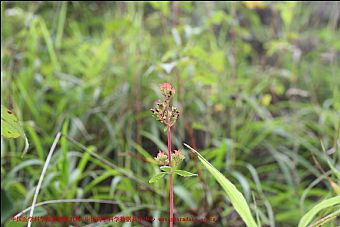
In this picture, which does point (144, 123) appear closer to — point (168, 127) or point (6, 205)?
point (6, 205)

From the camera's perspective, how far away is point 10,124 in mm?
507

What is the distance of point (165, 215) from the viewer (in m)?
0.89

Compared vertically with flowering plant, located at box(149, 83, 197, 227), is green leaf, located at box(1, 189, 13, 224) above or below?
above

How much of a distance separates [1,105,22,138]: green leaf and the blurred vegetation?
0.31 m

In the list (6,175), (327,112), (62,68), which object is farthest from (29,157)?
(327,112)

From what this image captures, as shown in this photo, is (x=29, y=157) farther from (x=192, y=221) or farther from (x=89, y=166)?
(x=192, y=221)

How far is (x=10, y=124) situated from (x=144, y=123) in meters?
0.74

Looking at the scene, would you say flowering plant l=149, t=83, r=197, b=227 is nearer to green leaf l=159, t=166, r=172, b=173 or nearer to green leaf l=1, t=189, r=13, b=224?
green leaf l=159, t=166, r=172, b=173

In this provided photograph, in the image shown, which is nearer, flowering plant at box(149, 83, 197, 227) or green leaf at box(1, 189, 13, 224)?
flowering plant at box(149, 83, 197, 227)

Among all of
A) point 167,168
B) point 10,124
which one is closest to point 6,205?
point 10,124

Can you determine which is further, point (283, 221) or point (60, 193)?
point (283, 221)

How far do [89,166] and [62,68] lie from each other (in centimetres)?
52

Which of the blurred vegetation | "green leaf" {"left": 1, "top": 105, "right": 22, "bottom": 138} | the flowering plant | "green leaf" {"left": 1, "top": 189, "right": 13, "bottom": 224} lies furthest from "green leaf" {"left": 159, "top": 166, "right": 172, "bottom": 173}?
"green leaf" {"left": 1, "top": 189, "right": 13, "bottom": 224}

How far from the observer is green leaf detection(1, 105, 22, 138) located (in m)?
0.50
